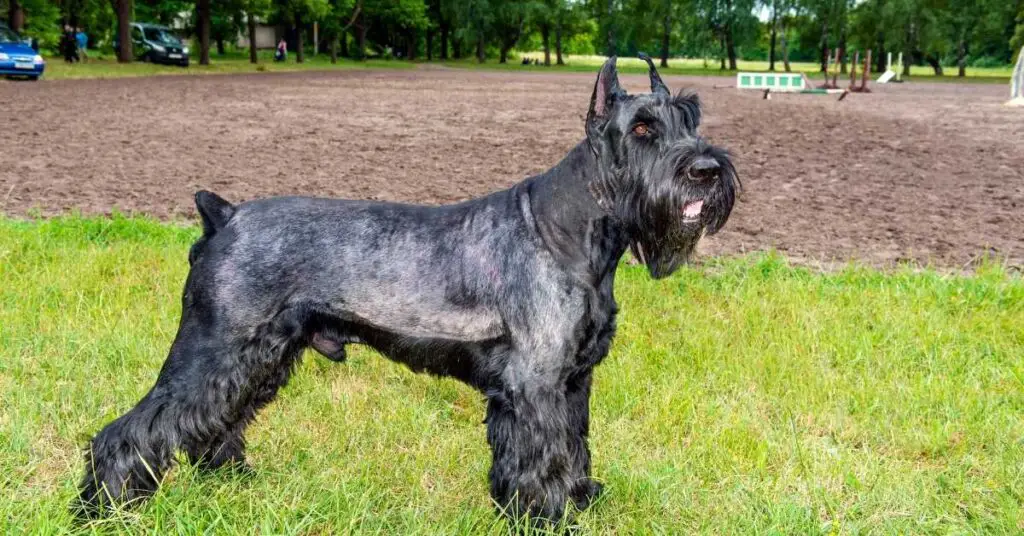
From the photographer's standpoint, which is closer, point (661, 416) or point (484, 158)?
point (661, 416)

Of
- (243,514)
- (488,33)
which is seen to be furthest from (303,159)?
A: (488,33)

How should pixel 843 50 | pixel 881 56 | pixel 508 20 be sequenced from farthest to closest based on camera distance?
pixel 843 50, pixel 508 20, pixel 881 56

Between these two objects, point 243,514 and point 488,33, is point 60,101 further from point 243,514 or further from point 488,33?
point 488,33

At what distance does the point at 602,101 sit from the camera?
3.98m

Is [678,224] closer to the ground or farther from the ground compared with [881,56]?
closer to the ground

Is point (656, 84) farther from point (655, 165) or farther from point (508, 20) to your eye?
point (508, 20)

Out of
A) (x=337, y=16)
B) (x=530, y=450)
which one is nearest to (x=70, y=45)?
(x=337, y=16)

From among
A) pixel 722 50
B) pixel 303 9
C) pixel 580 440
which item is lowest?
pixel 580 440

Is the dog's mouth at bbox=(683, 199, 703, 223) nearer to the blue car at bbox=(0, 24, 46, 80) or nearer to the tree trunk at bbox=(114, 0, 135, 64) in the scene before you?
the blue car at bbox=(0, 24, 46, 80)

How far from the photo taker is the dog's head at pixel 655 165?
3783 mm

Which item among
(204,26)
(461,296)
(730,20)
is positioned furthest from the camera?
(730,20)

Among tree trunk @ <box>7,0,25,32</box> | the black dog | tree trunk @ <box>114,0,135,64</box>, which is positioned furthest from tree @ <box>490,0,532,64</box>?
the black dog

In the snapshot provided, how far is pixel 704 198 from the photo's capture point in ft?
12.7

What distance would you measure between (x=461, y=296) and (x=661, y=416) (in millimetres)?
1944
